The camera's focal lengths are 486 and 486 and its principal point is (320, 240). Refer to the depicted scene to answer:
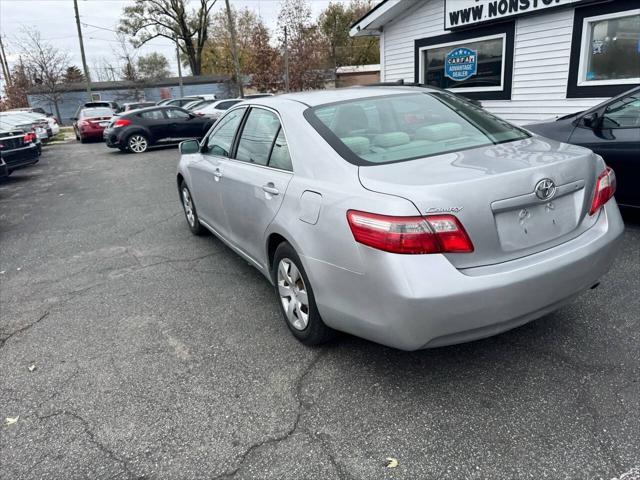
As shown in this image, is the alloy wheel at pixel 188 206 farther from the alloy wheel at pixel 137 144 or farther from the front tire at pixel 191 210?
the alloy wheel at pixel 137 144

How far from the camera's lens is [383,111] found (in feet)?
10.7

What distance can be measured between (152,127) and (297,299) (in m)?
14.8

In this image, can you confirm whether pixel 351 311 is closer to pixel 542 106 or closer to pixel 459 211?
pixel 459 211

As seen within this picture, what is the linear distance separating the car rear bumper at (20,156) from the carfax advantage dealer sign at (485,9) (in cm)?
1006

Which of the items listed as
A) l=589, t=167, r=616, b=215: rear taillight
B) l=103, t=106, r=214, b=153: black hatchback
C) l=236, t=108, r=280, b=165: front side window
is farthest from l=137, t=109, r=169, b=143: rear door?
l=589, t=167, r=616, b=215: rear taillight

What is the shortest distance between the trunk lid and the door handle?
74cm

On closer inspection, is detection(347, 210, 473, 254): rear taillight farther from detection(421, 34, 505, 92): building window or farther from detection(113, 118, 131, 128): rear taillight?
detection(113, 118, 131, 128): rear taillight

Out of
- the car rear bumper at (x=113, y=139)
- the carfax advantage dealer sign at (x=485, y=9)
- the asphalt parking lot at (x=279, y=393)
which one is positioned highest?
the carfax advantage dealer sign at (x=485, y=9)

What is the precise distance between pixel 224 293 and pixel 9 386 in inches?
65.7

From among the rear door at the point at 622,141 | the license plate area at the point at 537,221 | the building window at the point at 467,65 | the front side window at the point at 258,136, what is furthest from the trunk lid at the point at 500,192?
the building window at the point at 467,65

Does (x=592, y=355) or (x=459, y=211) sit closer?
(x=459, y=211)

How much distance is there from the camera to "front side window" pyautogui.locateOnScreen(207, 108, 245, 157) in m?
4.20

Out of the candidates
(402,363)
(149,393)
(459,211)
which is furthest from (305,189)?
(149,393)

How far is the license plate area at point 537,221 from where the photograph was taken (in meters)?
2.37
